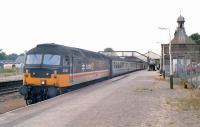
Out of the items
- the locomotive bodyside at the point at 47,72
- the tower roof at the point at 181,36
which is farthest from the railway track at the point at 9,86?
the tower roof at the point at 181,36

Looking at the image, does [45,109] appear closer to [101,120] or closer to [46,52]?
[101,120]

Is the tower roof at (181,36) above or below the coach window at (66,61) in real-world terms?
above

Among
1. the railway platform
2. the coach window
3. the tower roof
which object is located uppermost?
the tower roof

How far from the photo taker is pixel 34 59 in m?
24.8

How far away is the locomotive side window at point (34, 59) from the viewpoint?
2470 cm

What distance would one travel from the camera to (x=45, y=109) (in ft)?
56.5

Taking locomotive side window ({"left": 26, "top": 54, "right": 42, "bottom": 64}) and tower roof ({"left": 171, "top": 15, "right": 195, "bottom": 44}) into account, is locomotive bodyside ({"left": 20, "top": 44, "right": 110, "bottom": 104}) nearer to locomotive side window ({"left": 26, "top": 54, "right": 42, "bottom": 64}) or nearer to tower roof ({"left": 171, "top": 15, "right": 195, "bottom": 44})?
locomotive side window ({"left": 26, "top": 54, "right": 42, "bottom": 64})

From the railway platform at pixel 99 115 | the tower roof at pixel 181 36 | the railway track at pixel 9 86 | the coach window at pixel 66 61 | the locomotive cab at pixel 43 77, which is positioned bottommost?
the railway platform at pixel 99 115

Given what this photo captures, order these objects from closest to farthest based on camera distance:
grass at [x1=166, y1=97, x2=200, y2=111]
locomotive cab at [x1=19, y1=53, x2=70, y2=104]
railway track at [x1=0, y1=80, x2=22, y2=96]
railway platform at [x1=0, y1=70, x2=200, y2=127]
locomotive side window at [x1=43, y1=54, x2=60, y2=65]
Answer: railway platform at [x1=0, y1=70, x2=200, y2=127], grass at [x1=166, y1=97, x2=200, y2=111], locomotive cab at [x1=19, y1=53, x2=70, y2=104], locomotive side window at [x1=43, y1=54, x2=60, y2=65], railway track at [x1=0, y1=80, x2=22, y2=96]

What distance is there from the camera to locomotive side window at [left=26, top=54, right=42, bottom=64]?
2470cm

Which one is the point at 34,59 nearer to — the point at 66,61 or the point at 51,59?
the point at 51,59

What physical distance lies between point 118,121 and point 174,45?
9405 centimetres

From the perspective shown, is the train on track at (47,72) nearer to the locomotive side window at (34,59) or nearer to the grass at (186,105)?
the locomotive side window at (34,59)

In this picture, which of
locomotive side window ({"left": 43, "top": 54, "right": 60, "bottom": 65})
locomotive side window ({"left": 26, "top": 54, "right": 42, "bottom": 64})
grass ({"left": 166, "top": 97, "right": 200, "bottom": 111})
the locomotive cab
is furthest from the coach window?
grass ({"left": 166, "top": 97, "right": 200, "bottom": 111})
